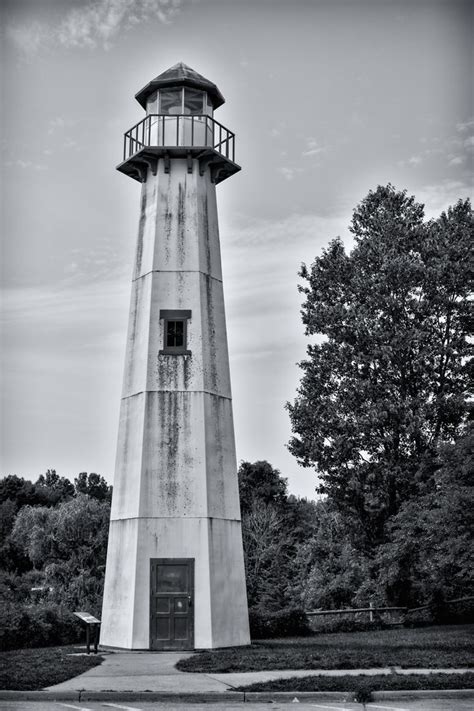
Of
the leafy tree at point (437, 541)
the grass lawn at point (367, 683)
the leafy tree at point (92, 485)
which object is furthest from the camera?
the leafy tree at point (92, 485)

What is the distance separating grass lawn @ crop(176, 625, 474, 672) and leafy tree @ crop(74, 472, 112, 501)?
61728mm

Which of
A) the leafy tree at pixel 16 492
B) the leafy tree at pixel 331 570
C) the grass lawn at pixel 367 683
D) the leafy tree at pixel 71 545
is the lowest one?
the grass lawn at pixel 367 683

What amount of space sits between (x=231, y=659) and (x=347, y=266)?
18763 mm

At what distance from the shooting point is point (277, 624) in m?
25.4

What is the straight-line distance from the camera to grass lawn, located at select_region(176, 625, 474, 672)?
15.4 meters

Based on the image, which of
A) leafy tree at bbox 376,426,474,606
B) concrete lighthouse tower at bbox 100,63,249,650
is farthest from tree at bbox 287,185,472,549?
concrete lighthouse tower at bbox 100,63,249,650

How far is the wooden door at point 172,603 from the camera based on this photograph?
20.4 meters

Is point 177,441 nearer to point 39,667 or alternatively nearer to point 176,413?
point 176,413

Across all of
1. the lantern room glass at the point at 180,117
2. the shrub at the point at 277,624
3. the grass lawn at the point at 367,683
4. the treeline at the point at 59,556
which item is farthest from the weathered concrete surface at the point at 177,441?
the treeline at the point at 59,556

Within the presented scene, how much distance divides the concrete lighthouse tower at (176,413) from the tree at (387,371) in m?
9.05

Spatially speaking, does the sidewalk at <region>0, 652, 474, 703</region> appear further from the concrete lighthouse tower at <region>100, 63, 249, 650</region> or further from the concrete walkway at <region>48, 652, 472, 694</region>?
the concrete lighthouse tower at <region>100, 63, 249, 650</region>

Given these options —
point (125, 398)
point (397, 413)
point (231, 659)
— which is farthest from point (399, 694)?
point (397, 413)

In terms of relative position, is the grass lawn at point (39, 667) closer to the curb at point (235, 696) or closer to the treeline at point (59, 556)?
the curb at point (235, 696)

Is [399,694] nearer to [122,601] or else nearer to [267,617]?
[122,601]
